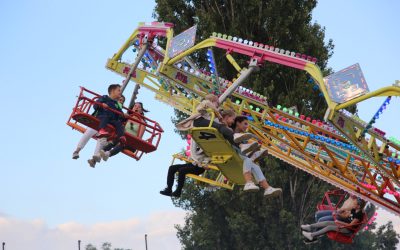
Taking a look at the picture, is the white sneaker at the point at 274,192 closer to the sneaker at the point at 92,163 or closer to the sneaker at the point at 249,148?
the sneaker at the point at 249,148

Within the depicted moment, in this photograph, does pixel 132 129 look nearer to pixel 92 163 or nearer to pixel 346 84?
pixel 92 163

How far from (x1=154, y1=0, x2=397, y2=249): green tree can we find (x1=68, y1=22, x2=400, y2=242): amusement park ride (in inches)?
418

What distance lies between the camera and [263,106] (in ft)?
49.2

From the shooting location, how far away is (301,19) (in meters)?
27.8

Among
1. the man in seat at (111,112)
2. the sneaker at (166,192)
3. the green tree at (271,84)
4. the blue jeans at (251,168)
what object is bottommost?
the blue jeans at (251,168)

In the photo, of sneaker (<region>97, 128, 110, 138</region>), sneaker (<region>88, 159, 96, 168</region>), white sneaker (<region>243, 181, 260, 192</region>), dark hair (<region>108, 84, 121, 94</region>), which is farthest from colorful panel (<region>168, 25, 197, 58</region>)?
white sneaker (<region>243, 181, 260, 192</region>)

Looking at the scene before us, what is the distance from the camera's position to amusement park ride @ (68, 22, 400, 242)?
10.7m

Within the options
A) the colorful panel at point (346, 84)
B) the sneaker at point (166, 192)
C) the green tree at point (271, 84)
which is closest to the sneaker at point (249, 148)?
the colorful panel at point (346, 84)

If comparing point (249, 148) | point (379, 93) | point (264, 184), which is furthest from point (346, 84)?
point (264, 184)

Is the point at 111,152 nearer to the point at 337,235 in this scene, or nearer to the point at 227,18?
the point at 337,235

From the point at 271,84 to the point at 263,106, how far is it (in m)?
12.7

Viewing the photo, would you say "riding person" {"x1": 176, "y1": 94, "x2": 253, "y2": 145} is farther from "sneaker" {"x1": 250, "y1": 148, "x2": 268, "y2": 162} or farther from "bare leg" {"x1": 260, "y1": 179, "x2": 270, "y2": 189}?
"bare leg" {"x1": 260, "y1": 179, "x2": 270, "y2": 189}

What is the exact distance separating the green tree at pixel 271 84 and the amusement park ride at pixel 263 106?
10605 mm

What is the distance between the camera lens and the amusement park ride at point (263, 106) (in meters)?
10.7
